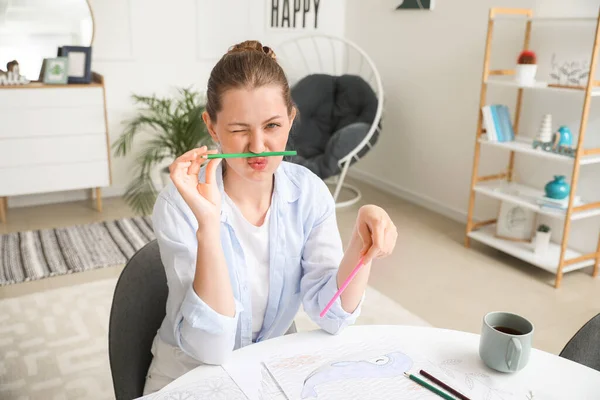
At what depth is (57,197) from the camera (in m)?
3.85

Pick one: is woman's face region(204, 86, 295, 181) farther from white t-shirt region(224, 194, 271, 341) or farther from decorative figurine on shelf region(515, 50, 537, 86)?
decorative figurine on shelf region(515, 50, 537, 86)

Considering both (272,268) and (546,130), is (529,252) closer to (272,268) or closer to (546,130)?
(546,130)

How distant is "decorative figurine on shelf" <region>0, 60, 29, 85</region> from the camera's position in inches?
126

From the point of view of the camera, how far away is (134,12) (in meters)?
3.71

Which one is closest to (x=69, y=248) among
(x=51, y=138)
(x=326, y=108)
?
(x=51, y=138)

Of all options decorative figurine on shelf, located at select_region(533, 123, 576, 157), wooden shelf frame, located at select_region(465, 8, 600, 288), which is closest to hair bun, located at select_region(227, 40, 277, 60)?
wooden shelf frame, located at select_region(465, 8, 600, 288)

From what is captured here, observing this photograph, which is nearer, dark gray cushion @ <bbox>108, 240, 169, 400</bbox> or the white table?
the white table

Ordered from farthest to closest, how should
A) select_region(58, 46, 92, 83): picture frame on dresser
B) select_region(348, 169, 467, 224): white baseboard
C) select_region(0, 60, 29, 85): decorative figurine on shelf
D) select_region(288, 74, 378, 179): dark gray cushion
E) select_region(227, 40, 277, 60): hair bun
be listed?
select_region(288, 74, 378, 179): dark gray cushion
select_region(348, 169, 467, 224): white baseboard
select_region(58, 46, 92, 83): picture frame on dresser
select_region(0, 60, 29, 85): decorative figurine on shelf
select_region(227, 40, 277, 60): hair bun

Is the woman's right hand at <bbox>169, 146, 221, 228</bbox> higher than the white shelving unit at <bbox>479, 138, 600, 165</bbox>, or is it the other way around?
the woman's right hand at <bbox>169, 146, 221, 228</bbox>

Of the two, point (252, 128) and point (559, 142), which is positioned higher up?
point (252, 128)

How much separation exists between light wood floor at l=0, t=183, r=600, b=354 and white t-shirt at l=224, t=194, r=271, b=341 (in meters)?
1.41

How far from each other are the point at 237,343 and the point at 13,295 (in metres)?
1.84

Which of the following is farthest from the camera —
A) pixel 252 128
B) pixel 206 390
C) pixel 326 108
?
pixel 326 108

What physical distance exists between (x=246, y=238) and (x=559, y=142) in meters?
2.10
